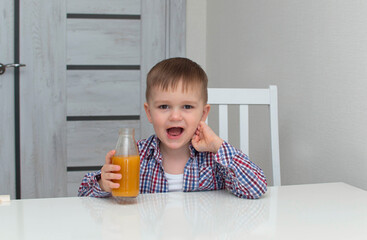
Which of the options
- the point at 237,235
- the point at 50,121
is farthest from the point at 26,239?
the point at 50,121

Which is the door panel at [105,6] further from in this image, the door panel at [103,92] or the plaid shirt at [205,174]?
the plaid shirt at [205,174]

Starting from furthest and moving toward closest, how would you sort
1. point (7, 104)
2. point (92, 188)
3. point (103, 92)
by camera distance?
point (103, 92)
point (7, 104)
point (92, 188)

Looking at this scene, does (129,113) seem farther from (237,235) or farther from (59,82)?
(237,235)

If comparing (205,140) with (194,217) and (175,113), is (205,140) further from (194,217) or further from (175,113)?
(194,217)

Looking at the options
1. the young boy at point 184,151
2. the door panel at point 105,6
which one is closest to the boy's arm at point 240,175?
the young boy at point 184,151

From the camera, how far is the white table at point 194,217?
2.30ft

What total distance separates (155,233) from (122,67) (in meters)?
1.86

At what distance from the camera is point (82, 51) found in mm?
2424

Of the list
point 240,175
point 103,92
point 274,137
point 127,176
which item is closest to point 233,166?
point 240,175

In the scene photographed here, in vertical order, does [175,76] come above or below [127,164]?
above

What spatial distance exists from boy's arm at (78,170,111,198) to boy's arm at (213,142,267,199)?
277mm

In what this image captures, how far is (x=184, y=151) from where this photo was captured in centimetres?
115

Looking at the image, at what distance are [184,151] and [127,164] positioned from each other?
30cm

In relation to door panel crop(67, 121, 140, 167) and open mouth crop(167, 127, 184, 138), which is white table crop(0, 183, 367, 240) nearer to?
open mouth crop(167, 127, 184, 138)
